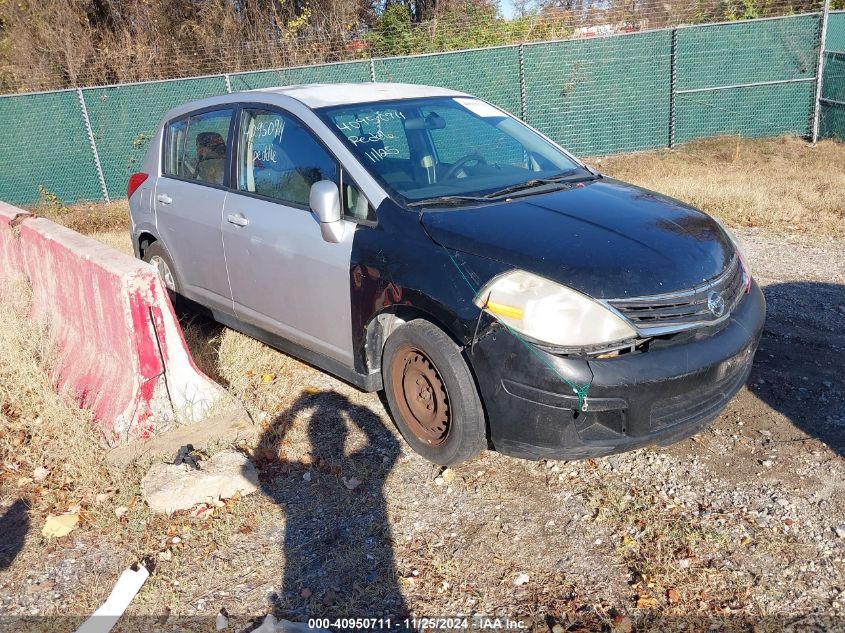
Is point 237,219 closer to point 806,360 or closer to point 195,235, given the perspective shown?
point 195,235

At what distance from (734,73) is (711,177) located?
14.5 ft

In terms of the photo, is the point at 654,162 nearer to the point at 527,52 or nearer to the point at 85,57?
the point at 527,52

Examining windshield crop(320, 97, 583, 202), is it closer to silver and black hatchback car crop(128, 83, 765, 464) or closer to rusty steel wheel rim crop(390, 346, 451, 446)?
silver and black hatchback car crop(128, 83, 765, 464)

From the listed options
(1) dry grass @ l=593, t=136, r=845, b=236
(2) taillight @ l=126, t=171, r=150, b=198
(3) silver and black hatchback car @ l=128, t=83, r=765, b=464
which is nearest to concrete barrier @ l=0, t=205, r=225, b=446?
(3) silver and black hatchback car @ l=128, t=83, r=765, b=464

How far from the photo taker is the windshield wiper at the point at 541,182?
401 centimetres

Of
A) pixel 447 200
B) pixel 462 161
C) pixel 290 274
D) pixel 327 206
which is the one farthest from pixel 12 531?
pixel 462 161

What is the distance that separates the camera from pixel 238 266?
4.77 metres

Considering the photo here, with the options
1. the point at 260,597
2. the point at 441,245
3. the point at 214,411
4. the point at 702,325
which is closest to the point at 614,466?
the point at 702,325

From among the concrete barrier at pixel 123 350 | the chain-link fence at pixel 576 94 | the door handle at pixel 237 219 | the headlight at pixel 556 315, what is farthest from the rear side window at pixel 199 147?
the chain-link fence at pixel 576 94

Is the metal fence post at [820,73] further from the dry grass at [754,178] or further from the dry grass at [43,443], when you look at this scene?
the dry grass at [43,443]

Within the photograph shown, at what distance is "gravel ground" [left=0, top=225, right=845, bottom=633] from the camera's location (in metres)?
2.85

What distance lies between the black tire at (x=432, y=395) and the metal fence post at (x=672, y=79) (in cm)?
1155

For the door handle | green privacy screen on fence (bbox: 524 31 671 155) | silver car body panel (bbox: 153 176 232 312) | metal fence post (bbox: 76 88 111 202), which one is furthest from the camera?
green privacy screen on fence (bbox: 524 31 671 155)

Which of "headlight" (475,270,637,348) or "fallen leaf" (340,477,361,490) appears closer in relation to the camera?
A: "headlight" (475,270,637,348)
